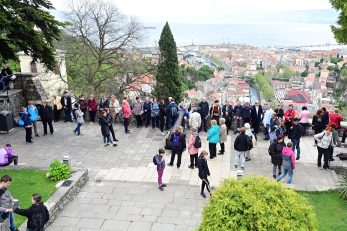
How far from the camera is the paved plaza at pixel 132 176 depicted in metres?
8.80

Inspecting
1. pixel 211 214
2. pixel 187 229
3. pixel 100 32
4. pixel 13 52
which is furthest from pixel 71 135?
pixel 100 32

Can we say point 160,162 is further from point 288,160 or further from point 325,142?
point 325,142

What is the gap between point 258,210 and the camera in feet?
16.2

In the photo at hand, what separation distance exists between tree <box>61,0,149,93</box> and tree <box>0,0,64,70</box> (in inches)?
398

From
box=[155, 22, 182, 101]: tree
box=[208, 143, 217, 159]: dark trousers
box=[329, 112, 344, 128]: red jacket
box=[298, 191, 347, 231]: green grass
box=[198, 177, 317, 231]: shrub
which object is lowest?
box=[298, 191, 347, 231]: green grass

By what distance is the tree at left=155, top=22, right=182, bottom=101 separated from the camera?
26938mm

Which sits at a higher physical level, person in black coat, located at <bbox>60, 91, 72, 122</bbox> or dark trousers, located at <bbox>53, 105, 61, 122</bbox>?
person in black coat, located at <bbox>60, 91, 72, 122</bbox>

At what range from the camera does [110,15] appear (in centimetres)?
2658

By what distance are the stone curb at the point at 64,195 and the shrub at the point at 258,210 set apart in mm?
4748

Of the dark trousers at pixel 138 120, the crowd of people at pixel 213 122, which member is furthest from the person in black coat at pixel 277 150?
the dark trousers at pixel 138 120

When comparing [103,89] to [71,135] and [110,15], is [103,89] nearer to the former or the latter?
[110,15]

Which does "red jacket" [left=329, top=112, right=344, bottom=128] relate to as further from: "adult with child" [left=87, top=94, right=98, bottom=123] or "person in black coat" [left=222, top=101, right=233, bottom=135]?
"adult with child" [left=87, top=94, right=98, bottom=123]

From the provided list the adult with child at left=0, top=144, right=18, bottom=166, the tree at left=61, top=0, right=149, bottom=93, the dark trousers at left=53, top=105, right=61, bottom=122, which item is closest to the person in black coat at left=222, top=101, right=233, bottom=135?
the dark trousers at left=53, top=105, right=61, bottom=122

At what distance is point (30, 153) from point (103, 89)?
44.2ft
